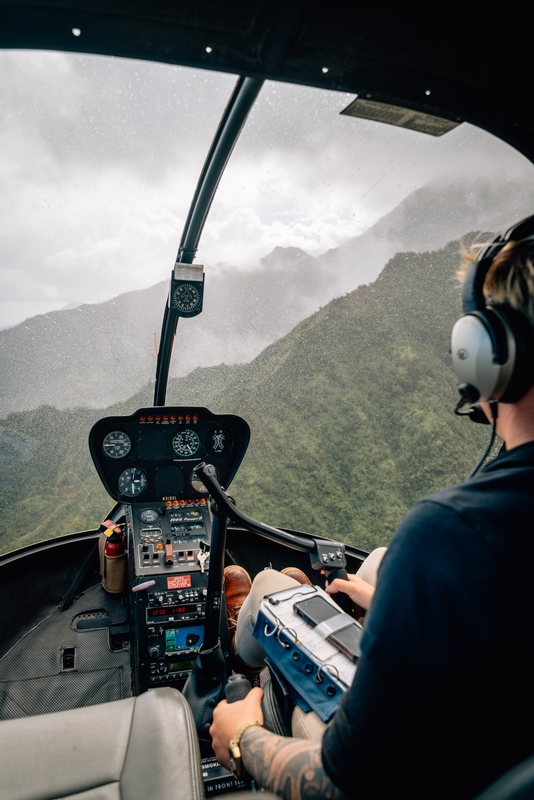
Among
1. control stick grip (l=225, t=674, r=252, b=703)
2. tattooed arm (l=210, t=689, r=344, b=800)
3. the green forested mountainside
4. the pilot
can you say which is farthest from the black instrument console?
the pilot

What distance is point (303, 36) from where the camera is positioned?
97 cm

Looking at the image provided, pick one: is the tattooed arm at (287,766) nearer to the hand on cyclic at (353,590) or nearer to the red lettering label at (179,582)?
the hand on cyclic at (353,590)

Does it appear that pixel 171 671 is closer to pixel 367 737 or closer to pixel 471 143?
pixel 367 737

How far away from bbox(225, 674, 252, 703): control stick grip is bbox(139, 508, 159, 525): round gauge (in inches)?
47.8

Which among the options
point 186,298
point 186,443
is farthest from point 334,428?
point 186,298

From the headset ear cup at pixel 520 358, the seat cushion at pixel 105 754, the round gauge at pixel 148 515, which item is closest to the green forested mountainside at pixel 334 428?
the round gauge at pixel 148 515

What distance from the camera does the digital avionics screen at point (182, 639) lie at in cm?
195

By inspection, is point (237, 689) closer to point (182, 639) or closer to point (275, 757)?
point (275, 757)

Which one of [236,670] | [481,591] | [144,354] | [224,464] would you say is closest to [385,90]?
[481,591]

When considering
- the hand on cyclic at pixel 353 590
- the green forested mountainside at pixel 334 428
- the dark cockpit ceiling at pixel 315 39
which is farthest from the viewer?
the green forested mountainside at pixel 334 428

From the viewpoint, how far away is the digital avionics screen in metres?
1.95

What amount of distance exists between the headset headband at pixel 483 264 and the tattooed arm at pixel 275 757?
86 centimetres

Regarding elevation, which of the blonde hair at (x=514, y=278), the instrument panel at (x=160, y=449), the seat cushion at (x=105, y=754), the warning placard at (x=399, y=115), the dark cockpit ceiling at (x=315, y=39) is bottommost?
the seat cushion at (x=105, y=754)

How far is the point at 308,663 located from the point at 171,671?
1.13 m
